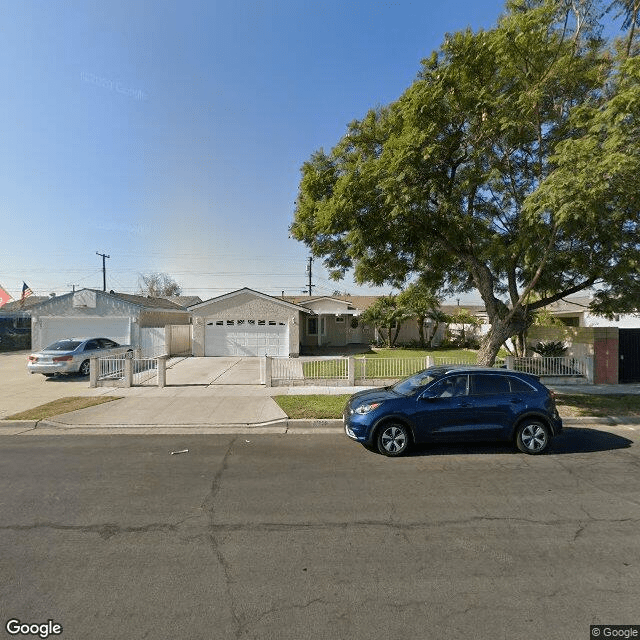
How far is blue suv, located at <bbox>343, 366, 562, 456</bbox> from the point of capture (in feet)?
19.9

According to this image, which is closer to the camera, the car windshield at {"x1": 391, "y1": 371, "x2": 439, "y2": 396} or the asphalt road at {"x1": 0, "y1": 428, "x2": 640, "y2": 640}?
the asphalt road at {"x1": 0, "y1": 428, "x2": 640, "y2": 640}

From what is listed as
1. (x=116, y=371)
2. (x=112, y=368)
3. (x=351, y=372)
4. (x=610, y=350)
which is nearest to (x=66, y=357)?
(x=112, y=368)

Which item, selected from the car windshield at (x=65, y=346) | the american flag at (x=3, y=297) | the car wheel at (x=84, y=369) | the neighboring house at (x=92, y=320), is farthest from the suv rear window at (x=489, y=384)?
the american flag at (x=3, y=297)

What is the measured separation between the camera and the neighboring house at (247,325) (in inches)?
781

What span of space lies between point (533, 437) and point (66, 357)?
1461 cm

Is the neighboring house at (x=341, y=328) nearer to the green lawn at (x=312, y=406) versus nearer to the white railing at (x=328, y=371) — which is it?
the white railing at (x=328, y=371)

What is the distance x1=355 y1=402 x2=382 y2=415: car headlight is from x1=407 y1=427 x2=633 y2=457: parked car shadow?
95cm

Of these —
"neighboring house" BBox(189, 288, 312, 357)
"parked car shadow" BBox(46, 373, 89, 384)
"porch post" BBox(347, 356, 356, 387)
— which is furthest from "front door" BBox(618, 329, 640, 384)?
"parked car shadow" BBox(46, 373, 89, 384)

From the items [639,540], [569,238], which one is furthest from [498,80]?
[639,540]

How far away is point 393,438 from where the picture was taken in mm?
6062

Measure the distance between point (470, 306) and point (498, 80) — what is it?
4252 cm

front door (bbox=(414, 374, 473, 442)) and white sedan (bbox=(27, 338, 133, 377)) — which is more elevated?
white sedan (bbox=(27, 338, 133, 377))

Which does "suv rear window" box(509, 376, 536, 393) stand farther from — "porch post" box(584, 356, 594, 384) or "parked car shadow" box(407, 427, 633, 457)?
"porch post" box(584, 356, 594, 384)

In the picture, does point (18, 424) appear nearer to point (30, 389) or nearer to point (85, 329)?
point (30, 389)
